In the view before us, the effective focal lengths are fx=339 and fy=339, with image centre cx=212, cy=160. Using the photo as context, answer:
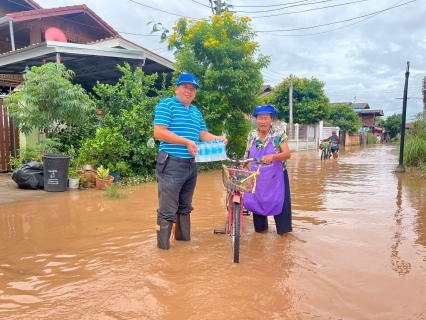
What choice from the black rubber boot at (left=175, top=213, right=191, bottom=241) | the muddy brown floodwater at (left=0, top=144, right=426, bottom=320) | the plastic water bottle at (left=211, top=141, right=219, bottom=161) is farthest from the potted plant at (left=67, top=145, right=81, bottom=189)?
the plastic water bottle at (left=211, top=141, right=219, bottom=161)

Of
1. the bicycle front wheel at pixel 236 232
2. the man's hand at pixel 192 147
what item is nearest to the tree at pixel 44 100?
the man's hand at pixel 192 147

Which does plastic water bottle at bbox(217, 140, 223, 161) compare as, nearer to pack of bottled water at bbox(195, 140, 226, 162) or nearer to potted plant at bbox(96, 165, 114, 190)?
pack of bottled water at bbox(195, 140, 226, 162)

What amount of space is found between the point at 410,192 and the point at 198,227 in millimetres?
5376

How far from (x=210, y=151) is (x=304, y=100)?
24.9 metres

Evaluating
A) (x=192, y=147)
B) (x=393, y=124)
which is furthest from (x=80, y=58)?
(x=393, y=124)

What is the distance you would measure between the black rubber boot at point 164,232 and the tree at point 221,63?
23.0 feet

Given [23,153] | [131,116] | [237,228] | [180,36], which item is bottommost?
[237,228]

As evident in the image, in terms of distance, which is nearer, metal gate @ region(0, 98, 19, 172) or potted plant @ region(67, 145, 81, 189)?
potted plant @ region(67, 145, 81, 189)

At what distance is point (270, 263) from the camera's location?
345 cm

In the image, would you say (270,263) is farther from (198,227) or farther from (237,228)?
(198,227)

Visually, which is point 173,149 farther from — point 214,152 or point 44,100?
point 44,100

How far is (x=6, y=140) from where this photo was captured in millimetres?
8445

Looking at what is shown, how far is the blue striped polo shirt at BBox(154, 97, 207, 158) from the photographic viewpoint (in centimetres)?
343

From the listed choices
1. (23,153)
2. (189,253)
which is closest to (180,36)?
(23,153)
